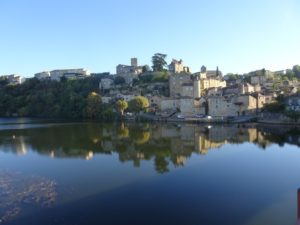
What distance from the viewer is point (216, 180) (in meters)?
19.6

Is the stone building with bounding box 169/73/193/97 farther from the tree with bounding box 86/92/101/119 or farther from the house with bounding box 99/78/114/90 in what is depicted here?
the house with bounding box 99/78/114/90

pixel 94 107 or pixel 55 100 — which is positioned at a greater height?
pixel 55 100

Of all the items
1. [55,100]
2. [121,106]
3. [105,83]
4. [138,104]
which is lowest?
[121,106]

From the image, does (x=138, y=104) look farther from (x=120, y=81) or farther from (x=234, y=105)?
(x=120, y=81)

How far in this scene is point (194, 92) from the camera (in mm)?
69312

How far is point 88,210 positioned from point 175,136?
2667cm

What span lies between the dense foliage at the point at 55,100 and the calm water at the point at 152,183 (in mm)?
41299

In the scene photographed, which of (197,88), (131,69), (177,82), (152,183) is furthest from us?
(131,69)

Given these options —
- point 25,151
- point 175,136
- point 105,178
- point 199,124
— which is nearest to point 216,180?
point 105,178

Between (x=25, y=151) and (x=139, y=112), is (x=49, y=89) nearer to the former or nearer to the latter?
(x=139, y=112)

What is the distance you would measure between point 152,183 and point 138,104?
4978cm

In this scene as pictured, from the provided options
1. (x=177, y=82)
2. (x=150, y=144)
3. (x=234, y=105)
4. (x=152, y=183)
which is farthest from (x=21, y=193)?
(x=177, y=82)

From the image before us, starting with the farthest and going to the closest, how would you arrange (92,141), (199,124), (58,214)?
(199,124), (92,141), (58,214)

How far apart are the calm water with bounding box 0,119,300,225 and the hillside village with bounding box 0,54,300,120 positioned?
79.0 feet
